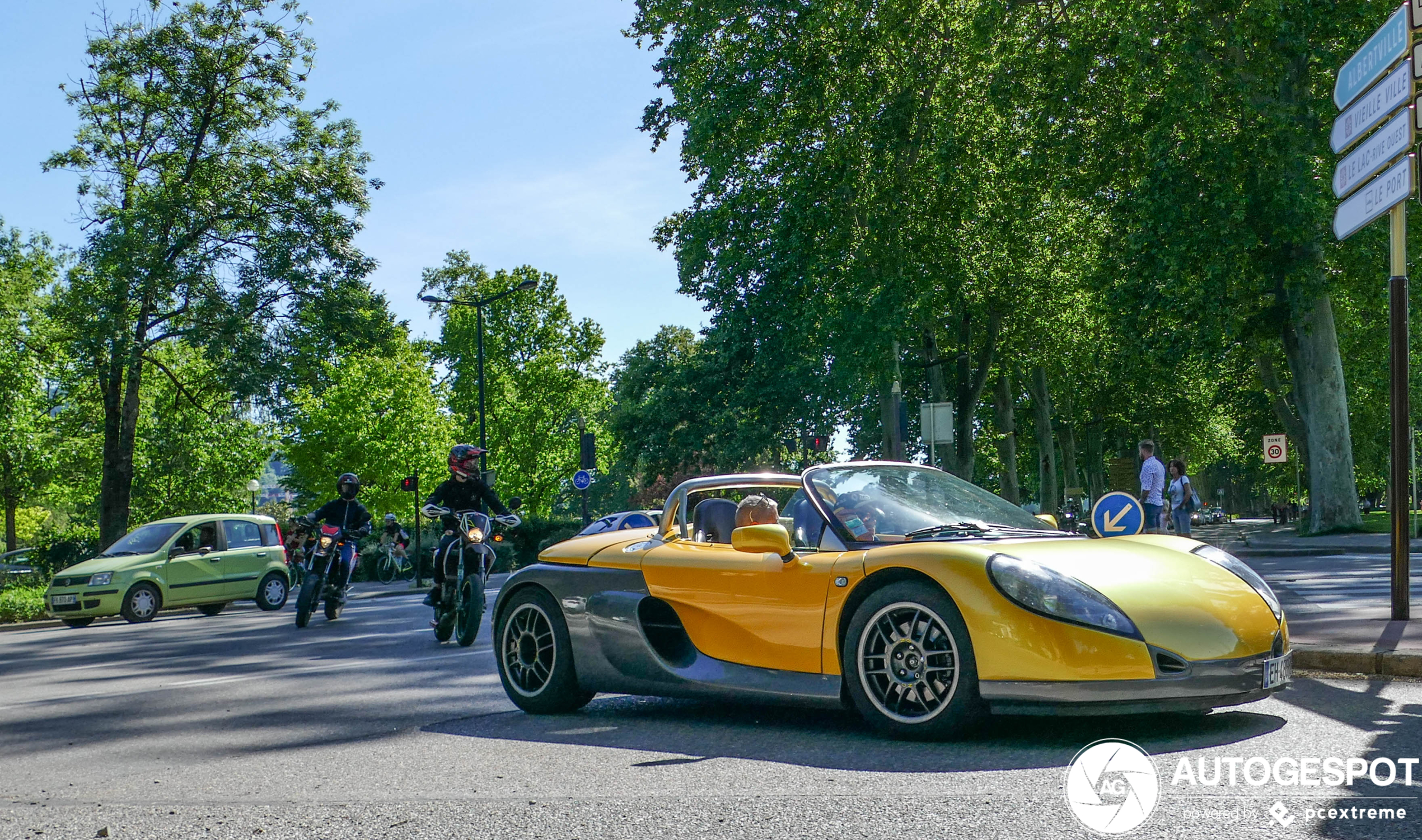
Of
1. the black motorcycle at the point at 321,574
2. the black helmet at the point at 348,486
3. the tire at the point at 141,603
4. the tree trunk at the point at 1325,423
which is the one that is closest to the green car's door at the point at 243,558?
the tire at the point at 141,603

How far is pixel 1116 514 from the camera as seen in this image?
951 cm

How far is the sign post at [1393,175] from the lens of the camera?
9070 millimetres

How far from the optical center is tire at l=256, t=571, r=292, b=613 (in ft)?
70.7

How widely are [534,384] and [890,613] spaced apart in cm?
5207

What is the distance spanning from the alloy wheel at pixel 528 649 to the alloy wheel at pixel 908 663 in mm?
2074

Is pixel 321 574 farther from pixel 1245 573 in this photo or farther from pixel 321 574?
pixel 1245 573

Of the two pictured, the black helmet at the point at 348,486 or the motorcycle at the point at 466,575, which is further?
the black helmet at the point at 348,486

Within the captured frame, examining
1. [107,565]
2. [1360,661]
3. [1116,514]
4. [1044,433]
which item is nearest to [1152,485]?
[1116,514]

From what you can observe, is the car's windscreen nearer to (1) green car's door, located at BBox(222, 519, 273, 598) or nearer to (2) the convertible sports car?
(1) green car's door, located at BBox(222, 519, 273, 598)

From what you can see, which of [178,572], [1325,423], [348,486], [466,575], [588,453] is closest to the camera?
[466,575]

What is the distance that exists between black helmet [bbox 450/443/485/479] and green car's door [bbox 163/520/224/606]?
10.4 meters

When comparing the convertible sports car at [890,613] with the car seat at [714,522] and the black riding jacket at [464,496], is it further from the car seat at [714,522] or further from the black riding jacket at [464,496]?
the black riding jacket at [464,496]

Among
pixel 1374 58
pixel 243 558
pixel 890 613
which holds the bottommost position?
pixel 890 613

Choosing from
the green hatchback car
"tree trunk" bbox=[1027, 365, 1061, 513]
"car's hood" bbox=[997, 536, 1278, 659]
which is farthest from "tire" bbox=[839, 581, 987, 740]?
"tree trunk" bbox=[1027, 365, 1061, 513]
